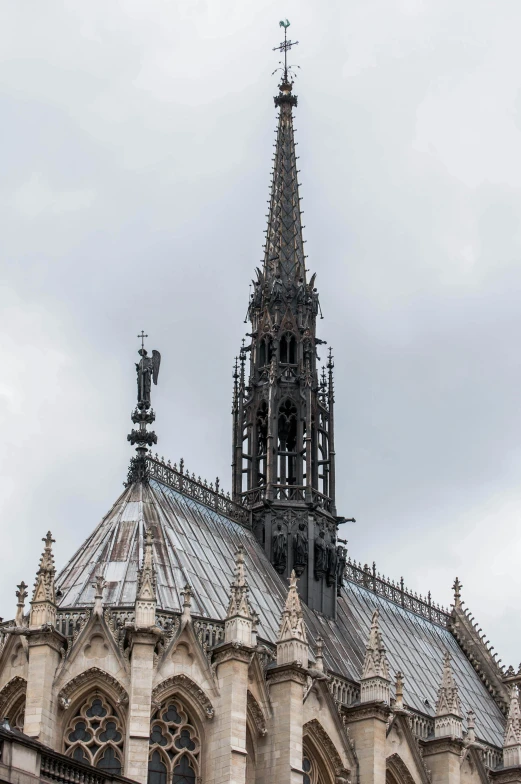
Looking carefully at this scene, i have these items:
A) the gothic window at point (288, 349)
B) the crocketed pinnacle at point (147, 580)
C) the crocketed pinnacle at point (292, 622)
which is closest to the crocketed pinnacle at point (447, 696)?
the crocketed pinnacle at point (292, 622)

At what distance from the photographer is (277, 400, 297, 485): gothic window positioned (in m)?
73.5

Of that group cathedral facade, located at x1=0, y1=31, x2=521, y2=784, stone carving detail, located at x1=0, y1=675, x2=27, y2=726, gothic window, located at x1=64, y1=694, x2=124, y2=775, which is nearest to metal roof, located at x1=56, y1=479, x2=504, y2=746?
cathedral facade, located at x1=0, y1=31, x2=521, y2=784

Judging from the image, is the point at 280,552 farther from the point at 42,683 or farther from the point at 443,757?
the point at 42,683

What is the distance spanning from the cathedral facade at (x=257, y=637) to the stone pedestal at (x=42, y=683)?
0.23 ft

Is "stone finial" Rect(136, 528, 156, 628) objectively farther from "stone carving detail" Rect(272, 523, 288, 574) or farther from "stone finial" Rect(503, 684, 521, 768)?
"stone finial" Rect(503, 684, 521, 768)

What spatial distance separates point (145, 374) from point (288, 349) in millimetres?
12249

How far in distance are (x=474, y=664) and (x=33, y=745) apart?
51016 mm

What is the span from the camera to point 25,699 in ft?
181

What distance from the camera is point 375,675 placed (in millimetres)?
62656

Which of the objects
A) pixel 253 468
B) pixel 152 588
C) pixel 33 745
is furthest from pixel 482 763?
pixel 33 745

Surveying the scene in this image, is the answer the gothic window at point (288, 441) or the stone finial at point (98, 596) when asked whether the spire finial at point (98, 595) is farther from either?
the gothic window at point (288, 441)

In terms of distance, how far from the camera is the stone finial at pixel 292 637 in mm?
58000

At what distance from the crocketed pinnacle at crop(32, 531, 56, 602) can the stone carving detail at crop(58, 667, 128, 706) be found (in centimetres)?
300

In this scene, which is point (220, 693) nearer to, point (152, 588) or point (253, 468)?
point (152, 588)
